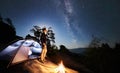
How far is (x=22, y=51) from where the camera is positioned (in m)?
12.2

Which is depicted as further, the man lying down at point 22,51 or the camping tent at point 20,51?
the man lying down at point 22,51

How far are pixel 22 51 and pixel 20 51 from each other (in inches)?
7.8

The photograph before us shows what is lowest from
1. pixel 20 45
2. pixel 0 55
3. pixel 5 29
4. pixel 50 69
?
pixel 50 69

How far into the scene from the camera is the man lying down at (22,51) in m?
11.4

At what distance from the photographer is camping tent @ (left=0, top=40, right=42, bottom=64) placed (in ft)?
36.5

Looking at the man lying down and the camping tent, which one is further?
the man lying down

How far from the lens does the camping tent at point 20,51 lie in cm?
1112

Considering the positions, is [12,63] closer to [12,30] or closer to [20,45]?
[20,45]

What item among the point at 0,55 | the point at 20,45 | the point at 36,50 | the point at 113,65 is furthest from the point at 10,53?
the point at 113,65

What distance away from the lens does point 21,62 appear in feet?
36.8

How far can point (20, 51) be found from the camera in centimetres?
1201

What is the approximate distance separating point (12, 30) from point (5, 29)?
1454 millimetres

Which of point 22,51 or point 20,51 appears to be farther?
point 22,51

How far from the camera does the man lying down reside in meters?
11.4
